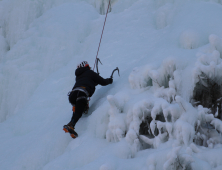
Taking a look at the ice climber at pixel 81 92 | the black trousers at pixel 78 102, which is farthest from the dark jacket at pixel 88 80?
the black trousers at pixel 78 102

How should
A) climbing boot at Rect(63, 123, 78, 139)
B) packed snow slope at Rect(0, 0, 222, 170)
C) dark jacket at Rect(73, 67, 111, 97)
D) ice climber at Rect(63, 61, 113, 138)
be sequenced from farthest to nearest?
1. dark jacket at Rect(73, 67, 111, 97)
2. ice climber at Rect(63, 61, 113, 138)
3. climbing boot at Rect(63, 123, 78, 139)
4. packed snow slope at Rect(0, 0, 222, 170)

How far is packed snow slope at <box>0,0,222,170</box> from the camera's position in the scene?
2.46 metres

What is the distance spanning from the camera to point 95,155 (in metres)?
2.75

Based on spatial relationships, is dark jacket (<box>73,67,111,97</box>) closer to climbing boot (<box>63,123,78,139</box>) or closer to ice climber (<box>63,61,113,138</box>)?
ice climber (<box>63,61,113,138</box>)

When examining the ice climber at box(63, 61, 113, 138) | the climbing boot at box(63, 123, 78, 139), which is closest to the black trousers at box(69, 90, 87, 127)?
the ice climber at box(63, 61, 113, 138)

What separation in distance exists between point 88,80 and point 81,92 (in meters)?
0.28

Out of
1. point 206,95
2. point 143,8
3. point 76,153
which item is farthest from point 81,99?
point 143,8

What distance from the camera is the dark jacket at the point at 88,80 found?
3607 millimetres

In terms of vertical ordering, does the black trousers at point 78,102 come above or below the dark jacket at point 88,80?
below

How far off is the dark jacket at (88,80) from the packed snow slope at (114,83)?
0.21 metres

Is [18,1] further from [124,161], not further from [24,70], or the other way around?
[124,161]

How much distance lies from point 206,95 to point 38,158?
242cm

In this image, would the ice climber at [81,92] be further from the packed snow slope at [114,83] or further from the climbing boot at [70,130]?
the packed snow slope at [114,83]

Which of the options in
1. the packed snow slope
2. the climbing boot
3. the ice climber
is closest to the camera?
the packed snow slope
